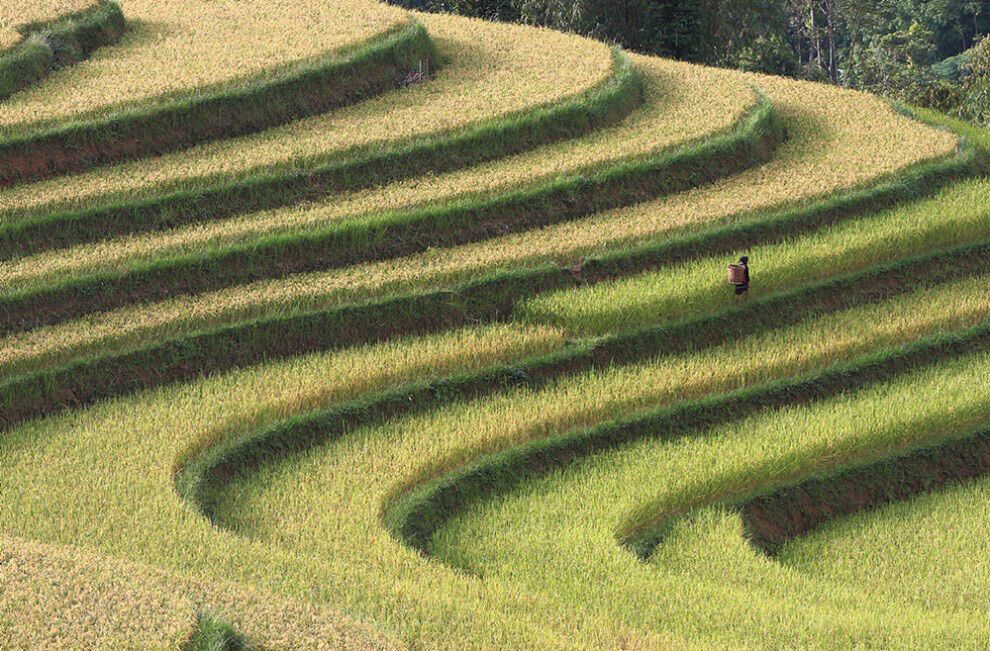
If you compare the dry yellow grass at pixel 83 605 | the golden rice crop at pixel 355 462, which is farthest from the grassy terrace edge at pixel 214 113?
the dry yellow grass at pixel 83 605

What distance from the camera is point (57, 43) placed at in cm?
2483

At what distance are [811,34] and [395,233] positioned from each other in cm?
3613

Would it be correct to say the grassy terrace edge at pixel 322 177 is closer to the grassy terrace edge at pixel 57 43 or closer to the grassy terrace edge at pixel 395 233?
the grassy terrace edge at pixel 395 233

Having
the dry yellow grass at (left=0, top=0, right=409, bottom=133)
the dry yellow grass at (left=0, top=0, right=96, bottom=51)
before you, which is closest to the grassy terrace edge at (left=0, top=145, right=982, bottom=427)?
the dry yellow grass at (left=0, top=0, right=409, bottom=133)

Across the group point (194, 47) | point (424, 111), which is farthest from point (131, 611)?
point (194, 47)

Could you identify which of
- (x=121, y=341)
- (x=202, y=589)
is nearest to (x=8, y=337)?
(x=121, y=341)

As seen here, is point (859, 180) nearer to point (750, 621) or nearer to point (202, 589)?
point (750, 621)

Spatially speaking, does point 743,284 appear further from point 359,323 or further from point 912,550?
point 912,550

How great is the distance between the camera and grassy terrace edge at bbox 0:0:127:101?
77.7 feet

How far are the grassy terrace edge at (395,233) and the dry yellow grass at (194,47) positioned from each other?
→ 158 inches

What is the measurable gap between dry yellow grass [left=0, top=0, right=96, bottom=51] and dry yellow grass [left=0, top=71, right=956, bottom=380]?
773 centimetres

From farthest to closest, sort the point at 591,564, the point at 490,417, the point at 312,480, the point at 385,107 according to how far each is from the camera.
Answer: the point at 385,107 < the point at 490,417 < the point at 312,480 < the point at 591,564

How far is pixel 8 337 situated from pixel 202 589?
6.79m

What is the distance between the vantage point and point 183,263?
19016 mm
